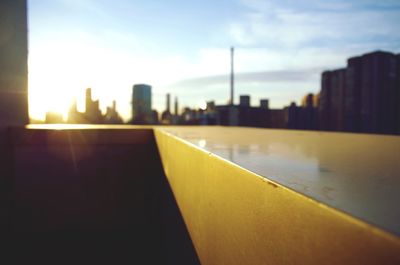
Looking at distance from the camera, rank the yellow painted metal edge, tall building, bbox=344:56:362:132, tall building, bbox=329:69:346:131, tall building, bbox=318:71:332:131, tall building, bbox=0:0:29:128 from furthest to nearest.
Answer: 1. tall building, bbox=318:71:332:131
2. tall building, bbox=329:69:346:131
3. tall building, bbox=344:56:362:132
4. tall building, bbox=0:0:29:128
5. the yellow painted metal edge

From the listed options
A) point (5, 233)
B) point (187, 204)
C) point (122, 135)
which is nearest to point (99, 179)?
point (122, 135)

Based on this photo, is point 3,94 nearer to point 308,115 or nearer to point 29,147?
point 29,147

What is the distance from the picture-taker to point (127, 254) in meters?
4.51

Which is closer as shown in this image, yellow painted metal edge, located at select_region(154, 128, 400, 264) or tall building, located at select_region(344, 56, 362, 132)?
yellow painted metal edge, located at select_region(154, 128, 400, 264)

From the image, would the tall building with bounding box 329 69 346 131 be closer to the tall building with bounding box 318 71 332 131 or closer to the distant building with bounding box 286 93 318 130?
the tall building with bounding box 318 71 332 131

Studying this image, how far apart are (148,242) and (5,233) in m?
2.60

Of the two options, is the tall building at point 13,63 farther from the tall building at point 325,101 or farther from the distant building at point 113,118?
the tall building at point 325,101

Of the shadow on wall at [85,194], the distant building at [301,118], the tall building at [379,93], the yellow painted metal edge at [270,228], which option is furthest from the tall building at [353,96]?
the yellow painted metal edge at [270,228]

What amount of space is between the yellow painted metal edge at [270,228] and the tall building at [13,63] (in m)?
5.12

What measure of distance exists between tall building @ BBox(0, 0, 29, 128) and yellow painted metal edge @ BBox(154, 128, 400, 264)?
5.12 m

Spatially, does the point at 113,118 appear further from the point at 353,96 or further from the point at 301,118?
the point at 353,96

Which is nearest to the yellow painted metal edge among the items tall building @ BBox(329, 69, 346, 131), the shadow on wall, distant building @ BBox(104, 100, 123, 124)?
the shadow on wall

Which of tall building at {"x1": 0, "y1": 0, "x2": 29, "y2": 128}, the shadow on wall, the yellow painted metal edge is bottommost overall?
the shadow on wall

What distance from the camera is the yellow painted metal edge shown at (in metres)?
0.37
